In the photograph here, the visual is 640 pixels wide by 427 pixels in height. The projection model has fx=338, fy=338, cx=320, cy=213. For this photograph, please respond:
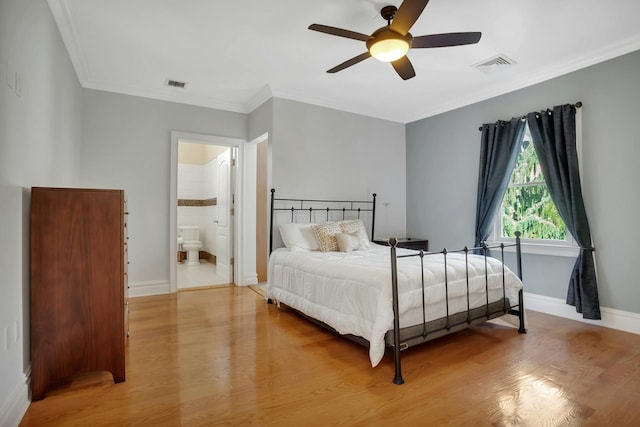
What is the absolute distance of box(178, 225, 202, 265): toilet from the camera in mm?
7043

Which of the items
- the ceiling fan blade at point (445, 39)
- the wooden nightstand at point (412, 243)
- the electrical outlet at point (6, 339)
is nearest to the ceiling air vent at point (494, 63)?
the ceiling fan blade at point (445, 39)

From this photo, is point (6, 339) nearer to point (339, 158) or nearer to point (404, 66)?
point (404, 66)

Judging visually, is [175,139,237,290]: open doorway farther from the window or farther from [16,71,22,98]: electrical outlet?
the window

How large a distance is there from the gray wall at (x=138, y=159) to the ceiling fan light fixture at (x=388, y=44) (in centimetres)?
307

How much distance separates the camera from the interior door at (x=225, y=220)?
16.9 ft

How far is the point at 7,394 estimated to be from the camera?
166cm

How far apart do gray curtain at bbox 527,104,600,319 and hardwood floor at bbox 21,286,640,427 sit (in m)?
0.31

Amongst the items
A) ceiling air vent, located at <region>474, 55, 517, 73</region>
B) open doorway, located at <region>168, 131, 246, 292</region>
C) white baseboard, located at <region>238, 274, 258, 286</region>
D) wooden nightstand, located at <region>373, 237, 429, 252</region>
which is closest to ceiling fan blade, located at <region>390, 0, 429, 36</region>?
ceiling air vent, located at <region>474, 55, 517, 73</region>


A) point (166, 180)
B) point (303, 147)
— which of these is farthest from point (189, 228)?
point (303, 147)

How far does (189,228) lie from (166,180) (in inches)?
118

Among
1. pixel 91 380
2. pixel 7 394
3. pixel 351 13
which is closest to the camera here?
pixel 7 394

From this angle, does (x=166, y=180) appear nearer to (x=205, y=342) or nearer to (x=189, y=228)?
(x=205, y=342)

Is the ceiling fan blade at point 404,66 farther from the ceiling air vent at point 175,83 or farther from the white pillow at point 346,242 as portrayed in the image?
the ceiling air vent at point 175,83

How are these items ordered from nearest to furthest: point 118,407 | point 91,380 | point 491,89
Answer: point 118,407, point 91,380, point 491,89
